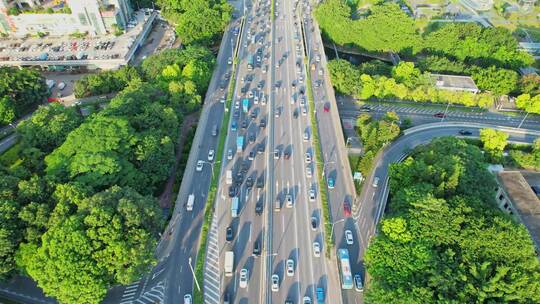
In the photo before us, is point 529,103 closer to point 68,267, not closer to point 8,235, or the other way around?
point 68,267

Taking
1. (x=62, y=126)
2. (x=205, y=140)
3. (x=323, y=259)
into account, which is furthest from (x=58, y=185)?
(x=323, y=259)

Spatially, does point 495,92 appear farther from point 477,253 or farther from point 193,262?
point 193,262

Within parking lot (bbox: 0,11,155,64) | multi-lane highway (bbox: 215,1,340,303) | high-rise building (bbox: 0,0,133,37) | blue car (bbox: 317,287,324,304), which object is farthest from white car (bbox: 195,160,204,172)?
high-rise building (bbox: 0,0,133,37)

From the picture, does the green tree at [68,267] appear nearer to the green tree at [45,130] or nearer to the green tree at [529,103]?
the green tree at [45,130]

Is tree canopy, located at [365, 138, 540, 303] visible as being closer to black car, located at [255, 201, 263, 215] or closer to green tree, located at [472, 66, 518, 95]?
black car, located at [255, 201, 263, 215]

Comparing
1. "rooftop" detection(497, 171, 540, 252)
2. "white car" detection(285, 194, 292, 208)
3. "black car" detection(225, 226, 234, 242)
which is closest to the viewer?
"black car" detection(225, 226, 234, 242)

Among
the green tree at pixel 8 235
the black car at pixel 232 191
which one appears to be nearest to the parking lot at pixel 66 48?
the black car at pixel 232 191
